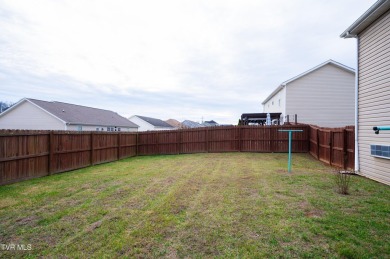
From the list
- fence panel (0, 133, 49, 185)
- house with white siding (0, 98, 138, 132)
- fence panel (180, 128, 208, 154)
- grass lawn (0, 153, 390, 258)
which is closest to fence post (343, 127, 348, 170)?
grass lawn (0, 153, 390, 258)

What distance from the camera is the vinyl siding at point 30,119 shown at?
2331cm

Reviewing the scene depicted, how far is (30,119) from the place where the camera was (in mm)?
24031

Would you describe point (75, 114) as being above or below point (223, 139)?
above

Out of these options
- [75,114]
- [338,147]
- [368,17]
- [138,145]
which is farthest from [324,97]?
[75,114]

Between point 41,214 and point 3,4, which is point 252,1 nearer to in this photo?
point 3,4

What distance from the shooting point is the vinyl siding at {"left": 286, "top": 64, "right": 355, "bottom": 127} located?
57.2ft

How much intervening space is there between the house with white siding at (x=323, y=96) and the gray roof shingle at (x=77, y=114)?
2290 centimetres

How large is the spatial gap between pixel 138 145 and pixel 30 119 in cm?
1619

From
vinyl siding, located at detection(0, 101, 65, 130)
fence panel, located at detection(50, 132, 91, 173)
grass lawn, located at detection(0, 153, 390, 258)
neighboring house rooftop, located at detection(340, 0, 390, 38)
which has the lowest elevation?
grass lawn, located at detection(0, 153, 390, 258)

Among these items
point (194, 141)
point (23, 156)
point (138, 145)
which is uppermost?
point (194, 141)

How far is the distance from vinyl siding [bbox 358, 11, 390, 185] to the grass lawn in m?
0.86

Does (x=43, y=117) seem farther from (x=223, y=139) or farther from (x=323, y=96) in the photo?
(x=323, y=96)

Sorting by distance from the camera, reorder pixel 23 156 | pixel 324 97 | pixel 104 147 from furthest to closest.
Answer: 1. pixel 324 97
2. pixel 104 147
3. pixel 23 156

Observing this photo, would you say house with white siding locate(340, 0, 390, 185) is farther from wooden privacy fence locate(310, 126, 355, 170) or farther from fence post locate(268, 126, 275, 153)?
fence post locate(268, 126, 275, 153)
